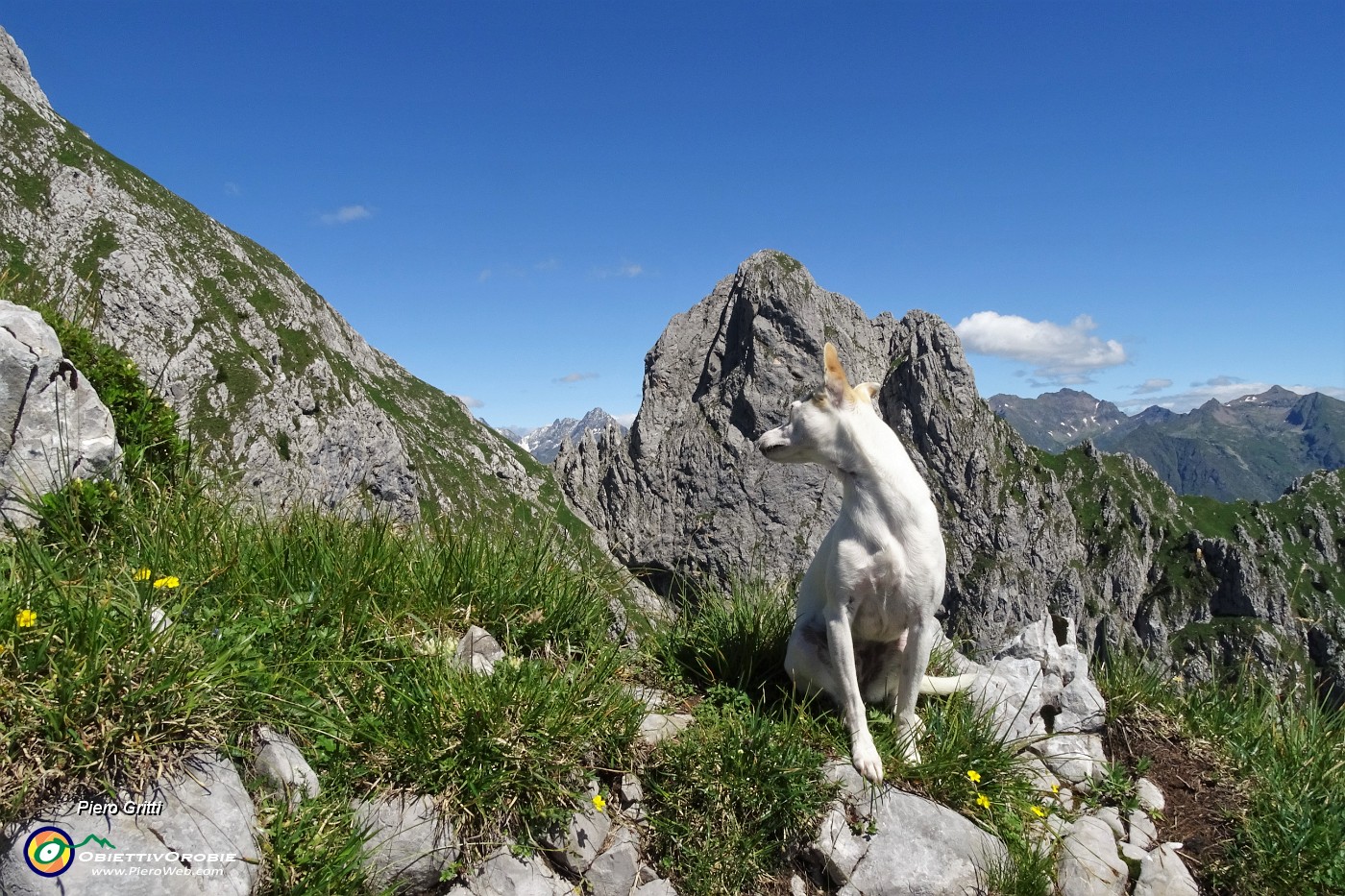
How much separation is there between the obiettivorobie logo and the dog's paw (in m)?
4.63

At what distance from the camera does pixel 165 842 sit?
3.33 metres

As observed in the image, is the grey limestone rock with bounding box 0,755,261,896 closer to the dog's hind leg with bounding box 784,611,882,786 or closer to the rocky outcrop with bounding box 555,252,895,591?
the dog's hind leg with bounding box 784,611,882,786

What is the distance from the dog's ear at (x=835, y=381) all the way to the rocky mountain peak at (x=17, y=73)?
202 meters

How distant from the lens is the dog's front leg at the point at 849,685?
5.11m

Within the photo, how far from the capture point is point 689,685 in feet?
20.3

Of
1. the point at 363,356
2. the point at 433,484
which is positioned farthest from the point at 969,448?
the point at 363,356

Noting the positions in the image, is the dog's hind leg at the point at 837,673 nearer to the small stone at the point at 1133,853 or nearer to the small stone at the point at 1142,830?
the small stone at the point at 1133,853

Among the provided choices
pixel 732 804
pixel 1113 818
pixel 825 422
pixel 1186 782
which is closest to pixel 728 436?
pixel 1186 782

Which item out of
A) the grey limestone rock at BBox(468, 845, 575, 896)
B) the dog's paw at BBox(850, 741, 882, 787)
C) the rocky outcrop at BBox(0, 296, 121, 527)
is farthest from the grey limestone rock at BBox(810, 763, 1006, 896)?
the rocky outcrop at BBox(0, 296, 121, 527)

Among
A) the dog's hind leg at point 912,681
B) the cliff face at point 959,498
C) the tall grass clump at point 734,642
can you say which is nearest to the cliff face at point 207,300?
the cliff face at point 959,498

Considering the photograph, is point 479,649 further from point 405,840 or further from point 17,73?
point 17,73

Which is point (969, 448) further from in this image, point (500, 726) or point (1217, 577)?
point (500, 726)

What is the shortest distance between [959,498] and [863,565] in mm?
177779

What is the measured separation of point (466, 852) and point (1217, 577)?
20590 cm
